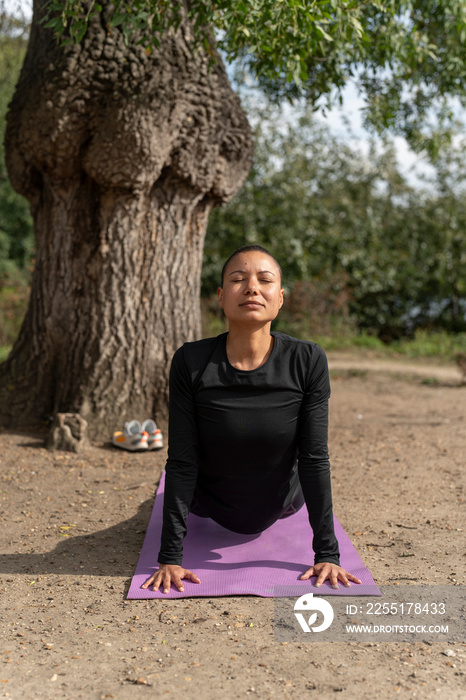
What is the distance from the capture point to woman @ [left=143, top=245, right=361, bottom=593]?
3031 millimetres

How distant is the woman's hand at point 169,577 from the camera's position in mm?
2980

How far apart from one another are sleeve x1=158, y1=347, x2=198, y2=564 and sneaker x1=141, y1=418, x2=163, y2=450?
2.28 m

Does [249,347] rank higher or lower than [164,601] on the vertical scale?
higher

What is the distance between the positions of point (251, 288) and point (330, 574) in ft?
4.40

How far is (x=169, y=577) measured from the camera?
3.00m

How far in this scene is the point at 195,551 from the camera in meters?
3.38

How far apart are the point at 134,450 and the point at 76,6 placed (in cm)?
320

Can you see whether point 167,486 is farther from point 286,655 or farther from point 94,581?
point 286,655

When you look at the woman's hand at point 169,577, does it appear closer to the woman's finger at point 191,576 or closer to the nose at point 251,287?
the woman's finger at point 191,576

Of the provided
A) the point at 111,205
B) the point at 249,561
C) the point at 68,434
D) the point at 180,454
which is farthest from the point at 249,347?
the point at 111,205

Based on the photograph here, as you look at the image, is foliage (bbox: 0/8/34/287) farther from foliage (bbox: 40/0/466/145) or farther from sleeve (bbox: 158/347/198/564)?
sleeve (bbox: 158/347/198/564)

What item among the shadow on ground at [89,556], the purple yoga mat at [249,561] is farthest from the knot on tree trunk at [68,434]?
the purple yoga mat at [249,561]

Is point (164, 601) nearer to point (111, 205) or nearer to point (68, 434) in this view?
point (68, 434)

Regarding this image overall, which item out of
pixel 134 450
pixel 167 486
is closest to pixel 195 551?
pixel 167 486
